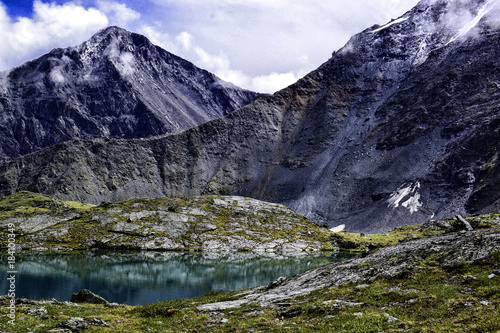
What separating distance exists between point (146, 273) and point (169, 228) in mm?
42685

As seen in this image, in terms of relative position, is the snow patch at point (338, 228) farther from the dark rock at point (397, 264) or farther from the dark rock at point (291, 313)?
the dark rock at point (291, 313)

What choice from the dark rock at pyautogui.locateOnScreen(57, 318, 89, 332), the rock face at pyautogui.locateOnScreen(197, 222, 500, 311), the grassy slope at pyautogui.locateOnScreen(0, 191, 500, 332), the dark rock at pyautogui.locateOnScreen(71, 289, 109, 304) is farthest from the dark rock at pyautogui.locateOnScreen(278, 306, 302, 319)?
the dark rock at pyautogui.locateOnScreen(71, 289, 109, 304)

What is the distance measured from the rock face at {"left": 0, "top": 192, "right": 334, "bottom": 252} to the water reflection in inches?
327

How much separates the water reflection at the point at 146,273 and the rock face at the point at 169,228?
27.2 ft

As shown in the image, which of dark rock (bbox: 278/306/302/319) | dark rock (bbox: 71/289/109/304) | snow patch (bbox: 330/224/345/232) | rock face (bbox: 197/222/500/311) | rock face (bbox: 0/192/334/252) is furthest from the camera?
snow patch (bbox: 330/224/345/232)

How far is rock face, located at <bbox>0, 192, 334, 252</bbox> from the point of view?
108 m

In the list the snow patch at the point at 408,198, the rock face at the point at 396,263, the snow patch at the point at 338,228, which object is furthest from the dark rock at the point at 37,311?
the snow patch at the point at 408,198

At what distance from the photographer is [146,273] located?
249 ft

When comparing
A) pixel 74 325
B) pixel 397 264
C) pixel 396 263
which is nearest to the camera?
pixel 74 325

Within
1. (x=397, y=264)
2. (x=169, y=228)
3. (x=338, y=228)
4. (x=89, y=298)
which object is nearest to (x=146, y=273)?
(x=89, y=298)

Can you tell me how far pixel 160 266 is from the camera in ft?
277

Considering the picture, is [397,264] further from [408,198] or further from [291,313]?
[408,198]

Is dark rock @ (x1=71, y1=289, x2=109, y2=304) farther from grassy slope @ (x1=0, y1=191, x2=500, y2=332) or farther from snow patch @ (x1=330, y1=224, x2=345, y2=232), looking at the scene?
snow patch @ (x1=330, y1=224, x2=345, y2=232)

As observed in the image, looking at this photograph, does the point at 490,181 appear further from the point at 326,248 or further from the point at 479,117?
the point at 326,248
